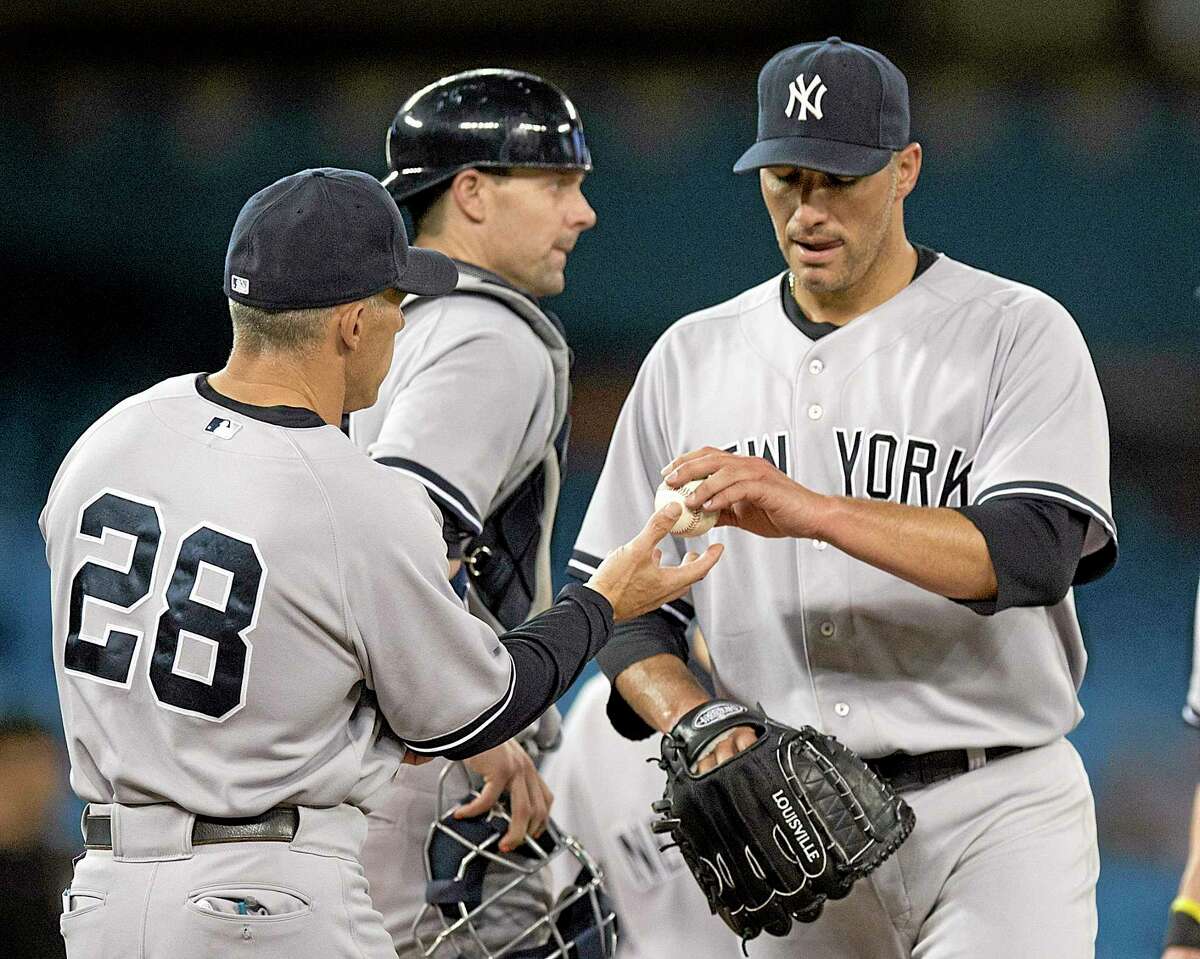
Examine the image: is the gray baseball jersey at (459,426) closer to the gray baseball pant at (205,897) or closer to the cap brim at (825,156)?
the cap brim at (825,156)

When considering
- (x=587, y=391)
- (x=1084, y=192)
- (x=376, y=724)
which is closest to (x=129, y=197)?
(x=587, y=391)

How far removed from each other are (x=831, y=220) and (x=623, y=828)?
161 cm

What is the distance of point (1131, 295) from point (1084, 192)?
475mm

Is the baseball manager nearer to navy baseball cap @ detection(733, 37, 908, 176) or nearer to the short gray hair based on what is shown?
the short gray hair

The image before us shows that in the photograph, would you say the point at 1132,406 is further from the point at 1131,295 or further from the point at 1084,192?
the point at 1084,192

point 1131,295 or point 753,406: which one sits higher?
point 753,406

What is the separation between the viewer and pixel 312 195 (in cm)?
199

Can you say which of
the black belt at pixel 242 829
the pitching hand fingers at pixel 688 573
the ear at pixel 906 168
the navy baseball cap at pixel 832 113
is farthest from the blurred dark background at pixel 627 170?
the black belt at pixel 242 829

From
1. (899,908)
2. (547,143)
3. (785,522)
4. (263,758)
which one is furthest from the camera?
(547,143)

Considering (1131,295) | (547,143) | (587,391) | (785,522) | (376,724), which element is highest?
(547,143)

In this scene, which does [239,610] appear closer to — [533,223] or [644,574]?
[644,574]

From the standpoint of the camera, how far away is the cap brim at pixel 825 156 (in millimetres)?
2441

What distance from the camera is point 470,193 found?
2986mm

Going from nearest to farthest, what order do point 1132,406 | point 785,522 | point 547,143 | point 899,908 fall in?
point 785,522 < point 899,908 < point 547,143 < point 1132,406
